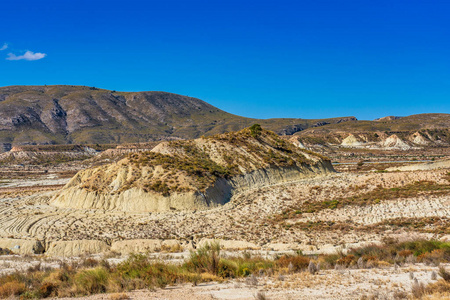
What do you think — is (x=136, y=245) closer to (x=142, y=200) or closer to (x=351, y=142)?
(x=142, y=200)

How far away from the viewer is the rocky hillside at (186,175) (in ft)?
102

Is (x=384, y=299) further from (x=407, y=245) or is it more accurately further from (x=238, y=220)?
(x=238, y=220)

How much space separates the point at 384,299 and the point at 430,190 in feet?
80.7

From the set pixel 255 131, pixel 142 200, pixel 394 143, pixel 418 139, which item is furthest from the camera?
pixel 418 139

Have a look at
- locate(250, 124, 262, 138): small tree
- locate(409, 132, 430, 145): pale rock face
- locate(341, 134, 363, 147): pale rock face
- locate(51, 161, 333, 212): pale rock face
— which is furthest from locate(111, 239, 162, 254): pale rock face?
locate(409, 132, 430, 145): pale rock face

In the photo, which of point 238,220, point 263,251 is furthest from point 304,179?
point 263,251

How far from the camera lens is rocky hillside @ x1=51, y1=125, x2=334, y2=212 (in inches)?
1222

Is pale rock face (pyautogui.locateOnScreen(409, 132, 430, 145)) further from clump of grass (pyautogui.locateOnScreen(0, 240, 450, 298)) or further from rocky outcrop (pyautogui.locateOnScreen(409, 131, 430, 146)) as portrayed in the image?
clump of grass (pyautogui.locateOnScreen(0, 240, 450, 298))

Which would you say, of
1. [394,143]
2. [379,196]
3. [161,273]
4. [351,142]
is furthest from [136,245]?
[351,142]

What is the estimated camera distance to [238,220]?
27.5 m

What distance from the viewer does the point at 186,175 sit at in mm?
33406

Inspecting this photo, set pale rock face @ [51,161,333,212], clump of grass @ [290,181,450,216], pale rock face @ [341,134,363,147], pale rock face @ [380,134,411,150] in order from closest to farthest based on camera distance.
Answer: clump of grass @ [290,181,450,216]
pale rock face @ [51,161,333,212]
pale rock face @ [380,134,411,150]
pale rock face @ [341,134,363,147]

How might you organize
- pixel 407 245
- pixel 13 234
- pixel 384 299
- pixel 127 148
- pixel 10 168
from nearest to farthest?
pixel 384 299
pixel 407 245
pixel 13 234
pixel 10 168
pixel 127 148

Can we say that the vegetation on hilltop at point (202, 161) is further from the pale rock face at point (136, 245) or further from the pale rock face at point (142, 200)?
the pale rock face at point (136, 245)
